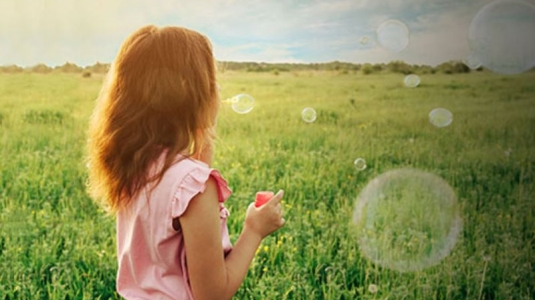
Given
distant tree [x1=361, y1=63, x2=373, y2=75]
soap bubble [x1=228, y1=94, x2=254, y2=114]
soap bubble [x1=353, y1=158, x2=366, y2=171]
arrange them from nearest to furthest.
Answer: soap bubble [x1=228, y1=94, x2=254, y2=114], soap bubble [x1=353, y1=158, x2=366, y2=171], distant tree [x1=361, y1=63, x2=373, y2=75]

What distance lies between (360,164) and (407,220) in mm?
397

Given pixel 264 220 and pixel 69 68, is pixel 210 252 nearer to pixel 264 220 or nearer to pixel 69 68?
pixel 264 220

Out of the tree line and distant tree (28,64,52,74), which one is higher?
distant tree (28,64,52,74)

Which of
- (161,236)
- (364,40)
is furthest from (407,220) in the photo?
(161,236)

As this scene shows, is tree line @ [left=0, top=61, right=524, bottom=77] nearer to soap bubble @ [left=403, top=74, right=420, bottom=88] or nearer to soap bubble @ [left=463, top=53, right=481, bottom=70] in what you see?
soap bubble @ [left=403, top=74, right=420, bottom=88]

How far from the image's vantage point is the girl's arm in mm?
1021

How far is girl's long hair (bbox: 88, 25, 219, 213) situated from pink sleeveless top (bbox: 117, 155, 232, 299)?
1.1 inches

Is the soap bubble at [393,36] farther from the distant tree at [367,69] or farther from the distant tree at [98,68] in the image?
the distant tree at [98,68]

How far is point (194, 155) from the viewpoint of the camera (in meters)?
1.21

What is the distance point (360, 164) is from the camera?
9.18 ft

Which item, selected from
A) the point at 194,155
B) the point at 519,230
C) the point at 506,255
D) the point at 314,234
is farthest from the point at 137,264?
the point at 519,230

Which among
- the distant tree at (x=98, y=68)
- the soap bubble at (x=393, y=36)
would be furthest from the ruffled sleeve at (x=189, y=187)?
the distant tree at (x=98, y=68)

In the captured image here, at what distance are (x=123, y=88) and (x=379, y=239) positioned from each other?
1.40 metres

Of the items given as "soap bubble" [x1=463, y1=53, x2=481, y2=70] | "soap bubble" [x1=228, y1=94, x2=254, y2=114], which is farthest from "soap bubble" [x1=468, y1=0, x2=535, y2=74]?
"soap bubble" [x1=228, y1=94, x2=254, y2=114]
